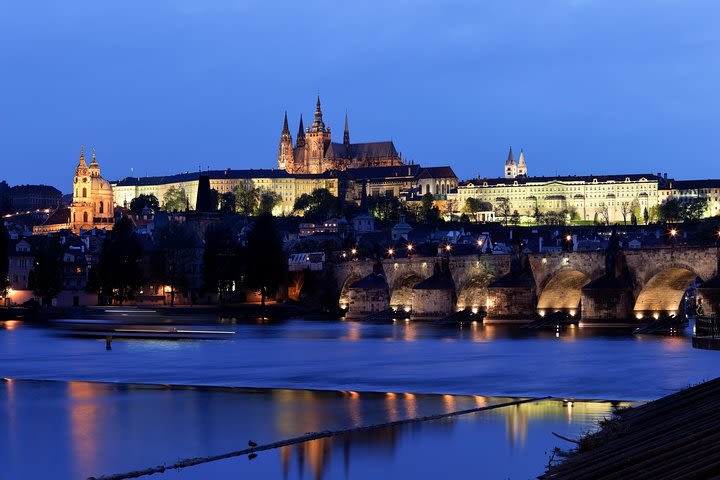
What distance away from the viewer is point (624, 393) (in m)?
31.1

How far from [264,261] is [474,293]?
17.6 meters

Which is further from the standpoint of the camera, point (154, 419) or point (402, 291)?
point (402, 291)

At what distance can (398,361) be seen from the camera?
44969 millimetres

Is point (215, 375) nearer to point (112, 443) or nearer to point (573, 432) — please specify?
point (112, 443)

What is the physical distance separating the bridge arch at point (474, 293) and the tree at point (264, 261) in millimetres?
16646

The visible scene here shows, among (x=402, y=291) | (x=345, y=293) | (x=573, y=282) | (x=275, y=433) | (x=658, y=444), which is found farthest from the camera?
(x=345, y=293)

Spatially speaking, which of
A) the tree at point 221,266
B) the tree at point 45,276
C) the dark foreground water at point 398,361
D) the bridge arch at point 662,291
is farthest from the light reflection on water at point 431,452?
the tree at point 45,276

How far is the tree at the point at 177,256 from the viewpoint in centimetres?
10425

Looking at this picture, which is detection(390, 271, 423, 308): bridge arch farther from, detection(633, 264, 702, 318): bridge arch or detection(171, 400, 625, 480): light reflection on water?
detection(171, 400, 625, 480): light reflection on water

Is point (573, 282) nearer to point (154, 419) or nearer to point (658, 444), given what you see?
point (154, 419)

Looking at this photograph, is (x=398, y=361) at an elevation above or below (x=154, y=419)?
above

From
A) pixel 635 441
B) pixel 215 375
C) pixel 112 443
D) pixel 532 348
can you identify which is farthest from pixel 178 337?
pixel 635 441

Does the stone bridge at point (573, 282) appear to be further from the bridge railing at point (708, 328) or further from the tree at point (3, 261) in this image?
the tree at point (3, 261)

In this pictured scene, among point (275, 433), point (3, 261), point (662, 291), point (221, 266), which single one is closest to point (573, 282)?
point (662, 291)
